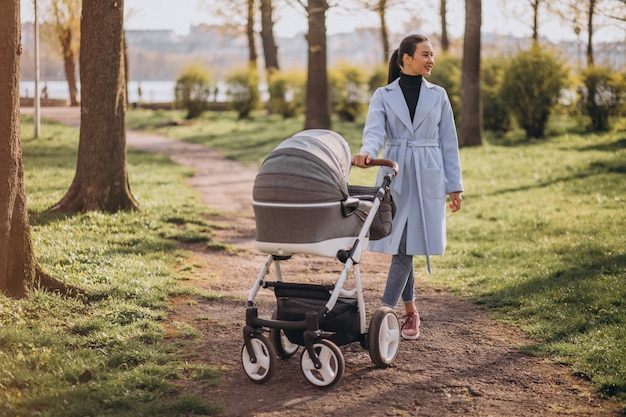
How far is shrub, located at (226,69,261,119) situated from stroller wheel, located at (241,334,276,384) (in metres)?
29.0

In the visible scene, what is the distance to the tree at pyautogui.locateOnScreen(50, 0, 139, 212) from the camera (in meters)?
9.95

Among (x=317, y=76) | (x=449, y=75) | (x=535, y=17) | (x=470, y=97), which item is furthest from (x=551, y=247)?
(x=535, y=17)

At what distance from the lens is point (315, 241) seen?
4754 mm

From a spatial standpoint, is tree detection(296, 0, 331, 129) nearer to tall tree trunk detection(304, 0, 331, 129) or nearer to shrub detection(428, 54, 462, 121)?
tall tree trunk detection(304, 0, 331, 129)

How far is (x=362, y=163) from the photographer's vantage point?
16.8 ft

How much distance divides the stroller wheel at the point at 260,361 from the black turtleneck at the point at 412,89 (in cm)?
189

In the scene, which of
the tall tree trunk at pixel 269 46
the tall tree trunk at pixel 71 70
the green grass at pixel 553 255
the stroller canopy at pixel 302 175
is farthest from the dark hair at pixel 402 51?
the tall tree trunk at pixel 71 70

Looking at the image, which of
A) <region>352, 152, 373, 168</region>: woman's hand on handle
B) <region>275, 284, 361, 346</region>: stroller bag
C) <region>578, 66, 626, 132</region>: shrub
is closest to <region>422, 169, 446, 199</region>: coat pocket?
<region>352, 152, 373, 168</region>: woman's hand on handle

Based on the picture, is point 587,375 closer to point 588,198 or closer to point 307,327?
point 307,327

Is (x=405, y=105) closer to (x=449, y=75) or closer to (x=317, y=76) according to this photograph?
(x=317, y=76)

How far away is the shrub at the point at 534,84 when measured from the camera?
898 inches

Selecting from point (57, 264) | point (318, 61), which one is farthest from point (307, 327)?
point (318, 61)

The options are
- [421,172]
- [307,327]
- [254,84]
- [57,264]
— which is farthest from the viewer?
[254,84]

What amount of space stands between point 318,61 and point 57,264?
49.1ft
